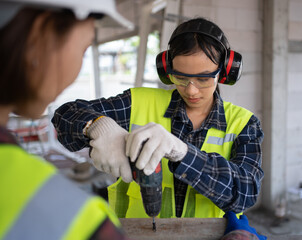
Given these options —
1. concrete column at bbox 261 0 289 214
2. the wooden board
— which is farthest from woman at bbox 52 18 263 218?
concrete column at bbox 261 0 289 214

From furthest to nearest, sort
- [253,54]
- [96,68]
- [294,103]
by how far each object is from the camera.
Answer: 1. [96,68]
2. [294,103]
3. [253,54]

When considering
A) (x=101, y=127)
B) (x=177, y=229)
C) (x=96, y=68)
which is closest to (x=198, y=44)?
(x=101, y=127)

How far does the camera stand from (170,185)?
62.4 inches

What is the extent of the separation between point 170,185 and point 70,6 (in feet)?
3.81

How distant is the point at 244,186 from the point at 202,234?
0.30m

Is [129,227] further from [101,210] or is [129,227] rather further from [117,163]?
[101,210]

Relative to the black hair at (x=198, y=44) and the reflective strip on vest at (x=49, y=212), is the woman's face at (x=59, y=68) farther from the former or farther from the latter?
the black hair at (x=198, y=44)

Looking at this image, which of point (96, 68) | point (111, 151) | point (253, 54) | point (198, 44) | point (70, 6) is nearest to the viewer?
point (70, 6)

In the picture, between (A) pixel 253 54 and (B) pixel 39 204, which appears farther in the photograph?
(A) pixel 253 54

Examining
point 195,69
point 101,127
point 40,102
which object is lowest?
point 101,127

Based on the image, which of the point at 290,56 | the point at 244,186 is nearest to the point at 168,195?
the point at 244,186

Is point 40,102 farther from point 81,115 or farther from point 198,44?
point 198,44

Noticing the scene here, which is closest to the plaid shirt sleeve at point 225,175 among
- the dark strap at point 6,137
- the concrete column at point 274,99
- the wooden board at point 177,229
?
the wooden board at point 177,229

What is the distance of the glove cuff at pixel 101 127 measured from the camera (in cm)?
137
